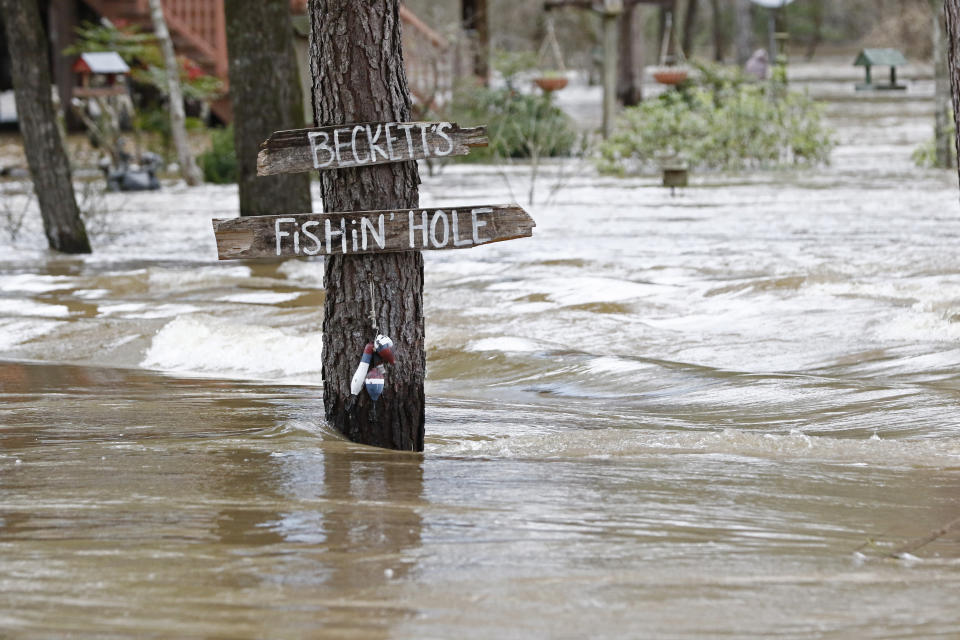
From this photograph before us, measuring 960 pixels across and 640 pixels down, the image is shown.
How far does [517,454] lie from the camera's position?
A: 17.9ft

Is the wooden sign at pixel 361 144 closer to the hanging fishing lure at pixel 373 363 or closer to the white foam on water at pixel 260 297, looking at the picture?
the hanging fishing lure at pixel 373 363

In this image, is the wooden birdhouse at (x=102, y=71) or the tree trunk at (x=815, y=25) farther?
the tree trunk at (x=815, y=25)

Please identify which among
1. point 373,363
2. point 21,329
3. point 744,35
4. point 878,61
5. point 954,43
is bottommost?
point 21,329

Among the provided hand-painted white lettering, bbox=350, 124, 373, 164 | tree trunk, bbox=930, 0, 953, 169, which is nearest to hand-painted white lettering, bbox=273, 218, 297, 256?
hand-painted white lettering, bbox=350, 124, 373, 164

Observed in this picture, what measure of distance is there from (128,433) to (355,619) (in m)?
2.51

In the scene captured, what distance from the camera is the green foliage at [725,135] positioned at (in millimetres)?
19906

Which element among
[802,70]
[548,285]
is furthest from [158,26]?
[802,70]

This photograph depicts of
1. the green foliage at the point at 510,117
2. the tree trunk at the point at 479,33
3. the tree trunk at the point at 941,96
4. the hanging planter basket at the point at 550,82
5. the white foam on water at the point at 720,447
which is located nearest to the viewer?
the white foam on water at the point at 720,447

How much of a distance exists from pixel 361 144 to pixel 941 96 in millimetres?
14519

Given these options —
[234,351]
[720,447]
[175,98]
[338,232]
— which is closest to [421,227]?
[338,232]

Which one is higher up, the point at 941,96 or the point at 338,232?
the point at 941,96

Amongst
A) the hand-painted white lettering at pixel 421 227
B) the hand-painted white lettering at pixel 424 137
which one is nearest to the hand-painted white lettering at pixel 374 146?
the hand-painted white lettering at pixel 424 137

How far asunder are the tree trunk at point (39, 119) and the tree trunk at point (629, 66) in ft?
56.4

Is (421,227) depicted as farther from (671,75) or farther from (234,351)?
(671,75)
